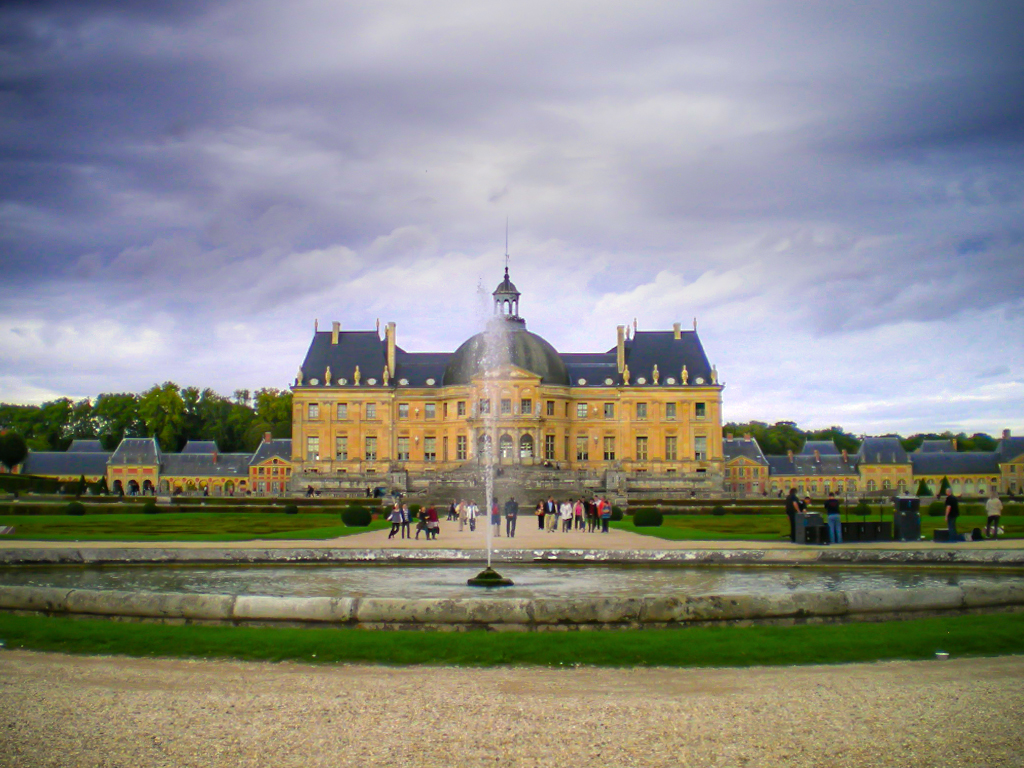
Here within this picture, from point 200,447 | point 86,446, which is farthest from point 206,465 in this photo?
point 86,446

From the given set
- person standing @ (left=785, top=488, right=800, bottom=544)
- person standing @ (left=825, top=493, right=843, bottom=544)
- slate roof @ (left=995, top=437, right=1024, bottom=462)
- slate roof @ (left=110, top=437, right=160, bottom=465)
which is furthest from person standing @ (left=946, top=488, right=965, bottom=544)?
slate roof @ (left=995, top=437, right=1024, bottom=462)

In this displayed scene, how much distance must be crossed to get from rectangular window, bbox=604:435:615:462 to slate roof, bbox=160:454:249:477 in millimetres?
39265

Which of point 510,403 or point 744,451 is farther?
point 744,451

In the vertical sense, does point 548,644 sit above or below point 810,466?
below

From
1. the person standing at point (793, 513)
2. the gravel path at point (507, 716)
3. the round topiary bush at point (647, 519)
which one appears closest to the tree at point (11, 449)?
the round topiary bush at point (647, 519)

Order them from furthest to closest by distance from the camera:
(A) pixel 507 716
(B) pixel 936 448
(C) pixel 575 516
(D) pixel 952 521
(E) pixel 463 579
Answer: (B) pixel 936 448, (C) pixel 575 516, (D) pixel 952 521, (E) pixel 463 579, (A) pixel 507 716

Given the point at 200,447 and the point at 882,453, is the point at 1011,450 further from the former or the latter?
the point at 200,447

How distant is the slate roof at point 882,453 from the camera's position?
4109 inches

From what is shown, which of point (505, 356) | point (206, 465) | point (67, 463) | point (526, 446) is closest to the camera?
point (526, 446)

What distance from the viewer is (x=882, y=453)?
343ft

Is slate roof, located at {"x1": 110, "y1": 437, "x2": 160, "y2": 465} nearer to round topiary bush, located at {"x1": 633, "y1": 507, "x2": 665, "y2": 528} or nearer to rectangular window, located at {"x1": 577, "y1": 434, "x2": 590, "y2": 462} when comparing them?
rectangular window, located at {"x1": 577, "y1": 434, "x2": 590, "y2": 462}

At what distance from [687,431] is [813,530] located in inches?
2297

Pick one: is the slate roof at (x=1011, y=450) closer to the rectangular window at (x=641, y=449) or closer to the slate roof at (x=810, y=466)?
the slate roof at (x=810, y=466)

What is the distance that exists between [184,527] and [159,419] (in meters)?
81.6
